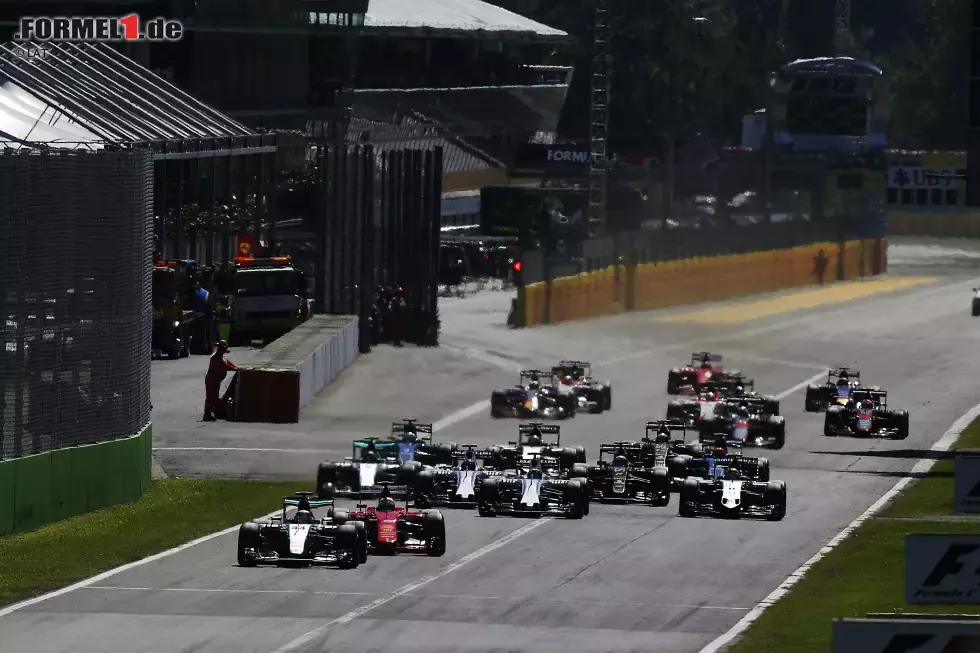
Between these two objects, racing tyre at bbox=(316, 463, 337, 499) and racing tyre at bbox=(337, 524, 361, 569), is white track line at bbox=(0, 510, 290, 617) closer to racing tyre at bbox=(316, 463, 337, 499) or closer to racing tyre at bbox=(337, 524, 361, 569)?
racing tyre at bbox=(316, 463, 337, 499)

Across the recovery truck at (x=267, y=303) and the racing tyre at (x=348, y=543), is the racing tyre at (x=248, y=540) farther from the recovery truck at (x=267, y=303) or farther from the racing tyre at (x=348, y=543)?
the recovery truck at (x=267, y=303)

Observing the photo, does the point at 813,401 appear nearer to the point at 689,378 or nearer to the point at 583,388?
the point at 689,378

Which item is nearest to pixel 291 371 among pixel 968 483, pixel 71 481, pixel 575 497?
pixel 71 481

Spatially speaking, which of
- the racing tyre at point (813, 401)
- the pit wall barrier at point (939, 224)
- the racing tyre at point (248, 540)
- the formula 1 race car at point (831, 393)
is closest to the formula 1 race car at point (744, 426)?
the formula 1 race car at point (831, 393)

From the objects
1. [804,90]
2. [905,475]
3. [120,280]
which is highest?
[804,90]

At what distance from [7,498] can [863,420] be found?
21806mm

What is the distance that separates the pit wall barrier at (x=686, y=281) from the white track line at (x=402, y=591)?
145 ft

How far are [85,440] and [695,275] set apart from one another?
59069 mm

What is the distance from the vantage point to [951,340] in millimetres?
77000

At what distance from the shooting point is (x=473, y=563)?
1156 inches

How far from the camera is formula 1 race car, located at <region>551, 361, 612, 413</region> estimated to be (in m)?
50.3

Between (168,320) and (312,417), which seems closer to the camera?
(312,417)

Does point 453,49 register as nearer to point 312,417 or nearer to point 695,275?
point 695,275

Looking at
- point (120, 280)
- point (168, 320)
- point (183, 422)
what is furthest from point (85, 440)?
point (168, 320)
